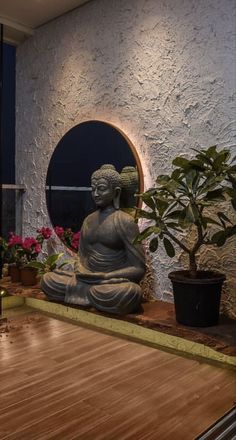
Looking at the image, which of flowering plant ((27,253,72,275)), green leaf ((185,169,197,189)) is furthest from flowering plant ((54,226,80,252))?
green leaf ((185,169,197,189))

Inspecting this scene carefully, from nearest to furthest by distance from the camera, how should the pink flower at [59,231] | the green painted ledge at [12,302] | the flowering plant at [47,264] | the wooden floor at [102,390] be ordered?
the wooden floor at [102,390]
the green painted ledge at [12,302]
the flowering plant at [47,264]
the pink flower at [59,231]

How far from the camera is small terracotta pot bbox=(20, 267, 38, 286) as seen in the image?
317 centimetres

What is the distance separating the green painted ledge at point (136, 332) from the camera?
6.44 ft

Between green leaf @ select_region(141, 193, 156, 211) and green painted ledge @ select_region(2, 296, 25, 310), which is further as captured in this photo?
green painted ledge @ select_region(2, 296, 25, 310)

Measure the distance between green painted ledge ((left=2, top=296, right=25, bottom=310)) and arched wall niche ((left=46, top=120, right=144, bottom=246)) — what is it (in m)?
0.77

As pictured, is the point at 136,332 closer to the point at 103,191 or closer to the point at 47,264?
the point at 103,191

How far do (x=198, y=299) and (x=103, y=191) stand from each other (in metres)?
0.96

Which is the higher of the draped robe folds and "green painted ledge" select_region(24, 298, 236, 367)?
the draped robe folds

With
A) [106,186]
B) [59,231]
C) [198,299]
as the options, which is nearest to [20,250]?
[59,231]

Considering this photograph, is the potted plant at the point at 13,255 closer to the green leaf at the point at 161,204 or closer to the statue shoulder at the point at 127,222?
the statue shoulder at the point at 127,222

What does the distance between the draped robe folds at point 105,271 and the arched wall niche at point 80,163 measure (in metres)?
0.41

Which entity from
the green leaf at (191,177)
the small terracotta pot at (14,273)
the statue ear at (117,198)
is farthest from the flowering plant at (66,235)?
the green leaf at (191,177)

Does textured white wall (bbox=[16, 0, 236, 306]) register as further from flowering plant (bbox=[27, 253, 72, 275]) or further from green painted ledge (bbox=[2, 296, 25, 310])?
green painted ledge (bbox=[2, 296, 25, 310])

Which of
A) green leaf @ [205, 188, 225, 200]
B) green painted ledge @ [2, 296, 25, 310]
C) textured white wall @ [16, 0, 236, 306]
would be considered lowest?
green painted ledge @ [2, 296, 25, 310]
